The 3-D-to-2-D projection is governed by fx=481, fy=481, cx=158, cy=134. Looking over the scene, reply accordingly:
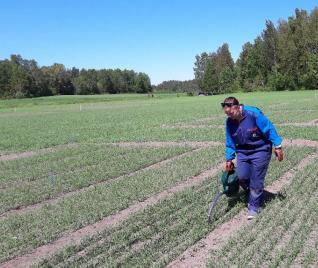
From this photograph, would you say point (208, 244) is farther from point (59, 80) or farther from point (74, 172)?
point (59, 80)

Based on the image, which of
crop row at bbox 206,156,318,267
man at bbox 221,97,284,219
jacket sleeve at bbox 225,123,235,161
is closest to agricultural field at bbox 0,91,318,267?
crop row at bbox 206,156,318,267

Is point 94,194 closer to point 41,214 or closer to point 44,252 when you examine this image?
point 41,214

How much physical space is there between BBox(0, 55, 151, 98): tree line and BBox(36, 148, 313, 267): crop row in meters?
119

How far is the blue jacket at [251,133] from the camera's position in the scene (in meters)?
7.34

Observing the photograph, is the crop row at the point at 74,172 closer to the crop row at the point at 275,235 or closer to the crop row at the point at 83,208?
the crop row at the point at 83,208

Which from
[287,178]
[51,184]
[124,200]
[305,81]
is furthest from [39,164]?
[305,81]

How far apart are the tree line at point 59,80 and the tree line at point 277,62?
1811 inches

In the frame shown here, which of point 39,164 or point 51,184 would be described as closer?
point 51,184

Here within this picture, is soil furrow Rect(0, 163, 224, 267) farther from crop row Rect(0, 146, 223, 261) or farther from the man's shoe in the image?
the man's shoe

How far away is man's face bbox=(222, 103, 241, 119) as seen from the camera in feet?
23.5

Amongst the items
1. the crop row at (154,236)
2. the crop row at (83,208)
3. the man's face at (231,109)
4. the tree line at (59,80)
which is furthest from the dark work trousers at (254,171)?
the tree line at (59,80)

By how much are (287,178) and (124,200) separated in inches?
139

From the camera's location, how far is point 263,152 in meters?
7.55

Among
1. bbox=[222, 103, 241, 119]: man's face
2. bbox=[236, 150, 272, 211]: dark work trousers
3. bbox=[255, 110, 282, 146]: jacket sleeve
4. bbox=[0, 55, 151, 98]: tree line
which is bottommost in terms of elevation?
bbox=[0, 55, 151, 98]: tree line
